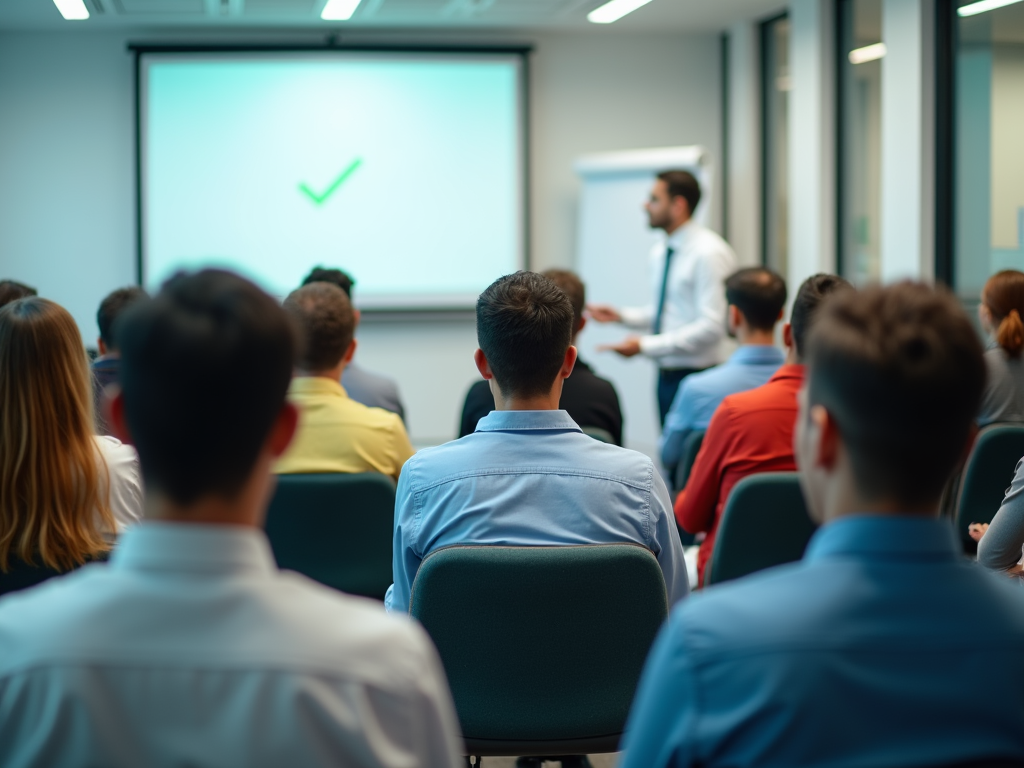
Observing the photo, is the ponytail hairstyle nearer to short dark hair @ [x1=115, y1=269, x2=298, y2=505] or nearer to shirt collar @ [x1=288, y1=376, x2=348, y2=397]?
shirt collar @ [x1=288, y1=376, x2=348, y2=397]

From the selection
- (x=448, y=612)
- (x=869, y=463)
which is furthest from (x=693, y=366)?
(x=869, y=463)

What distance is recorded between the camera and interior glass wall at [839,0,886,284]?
616 centimetres

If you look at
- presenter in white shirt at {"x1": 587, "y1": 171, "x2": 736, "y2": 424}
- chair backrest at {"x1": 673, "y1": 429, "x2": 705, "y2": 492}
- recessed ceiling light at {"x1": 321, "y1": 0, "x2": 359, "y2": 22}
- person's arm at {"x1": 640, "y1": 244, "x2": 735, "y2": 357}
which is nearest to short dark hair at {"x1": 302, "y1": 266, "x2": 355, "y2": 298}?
chair backrest at {"x1": 673, "y1": 429, "x2": 705, "y2": 492}

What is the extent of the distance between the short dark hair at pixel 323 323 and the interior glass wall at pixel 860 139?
384 cm

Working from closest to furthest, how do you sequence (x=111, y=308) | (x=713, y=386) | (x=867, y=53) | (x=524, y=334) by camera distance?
(x=524, y=334) → (x=111, y=308) → (x=713, y=386) → (x=867, y=53)

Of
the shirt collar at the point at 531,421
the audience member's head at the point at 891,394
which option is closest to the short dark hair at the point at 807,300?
the shirt collar at the point at 531,421

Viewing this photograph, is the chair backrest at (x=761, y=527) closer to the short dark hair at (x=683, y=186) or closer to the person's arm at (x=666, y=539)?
the person's arm at (x=666, y=539)

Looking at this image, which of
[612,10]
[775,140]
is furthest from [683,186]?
[775,140]

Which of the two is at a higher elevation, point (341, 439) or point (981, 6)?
point (981, 6)

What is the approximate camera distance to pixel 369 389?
12.8 feet

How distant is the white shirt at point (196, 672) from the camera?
877mm

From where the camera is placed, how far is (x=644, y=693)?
1037mm

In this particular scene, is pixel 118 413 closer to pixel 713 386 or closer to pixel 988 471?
pixel 988 471

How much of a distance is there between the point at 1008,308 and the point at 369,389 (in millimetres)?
2214
